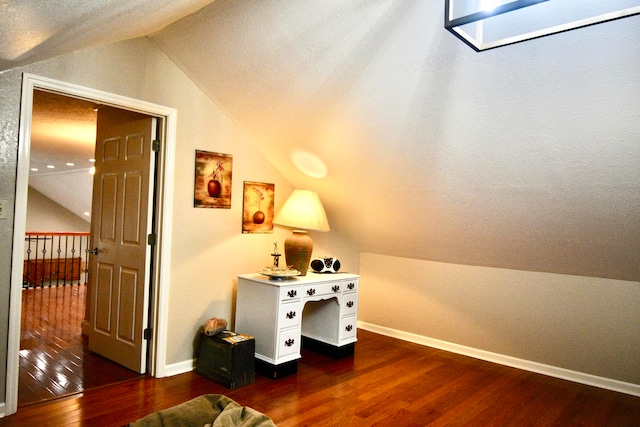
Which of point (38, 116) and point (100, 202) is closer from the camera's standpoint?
point (100, 202)

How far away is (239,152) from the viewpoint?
377 cm

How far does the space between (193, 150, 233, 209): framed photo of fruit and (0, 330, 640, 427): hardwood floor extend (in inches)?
53.3

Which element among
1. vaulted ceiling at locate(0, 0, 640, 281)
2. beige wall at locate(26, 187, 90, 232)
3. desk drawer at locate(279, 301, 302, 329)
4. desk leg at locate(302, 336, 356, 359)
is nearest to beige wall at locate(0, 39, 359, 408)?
vaulted ceiling at locate(0, 0, 640, 281)

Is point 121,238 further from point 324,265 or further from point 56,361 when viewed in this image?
point 324,265

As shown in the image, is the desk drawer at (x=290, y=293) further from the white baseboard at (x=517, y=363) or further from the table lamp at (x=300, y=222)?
the white baseboard at (x=517, y=363)

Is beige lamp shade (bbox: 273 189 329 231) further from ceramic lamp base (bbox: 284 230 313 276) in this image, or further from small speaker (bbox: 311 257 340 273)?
small speaker (bbox: 311 257 340 273)

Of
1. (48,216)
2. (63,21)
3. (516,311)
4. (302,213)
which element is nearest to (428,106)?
(302,213)

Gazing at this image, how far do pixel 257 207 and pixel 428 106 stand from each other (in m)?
1.86

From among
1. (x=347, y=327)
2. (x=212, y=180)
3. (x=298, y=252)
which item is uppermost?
(x=212, y=180)

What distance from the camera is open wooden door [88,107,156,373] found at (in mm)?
3299

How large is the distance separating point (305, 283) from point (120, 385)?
1494 millimetres

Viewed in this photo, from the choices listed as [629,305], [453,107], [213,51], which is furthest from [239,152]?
[629,305]

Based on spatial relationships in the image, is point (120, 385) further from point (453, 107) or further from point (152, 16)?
point (453, 107)

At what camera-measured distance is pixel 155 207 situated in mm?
3303
